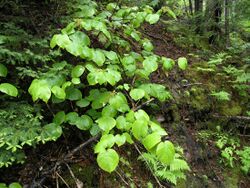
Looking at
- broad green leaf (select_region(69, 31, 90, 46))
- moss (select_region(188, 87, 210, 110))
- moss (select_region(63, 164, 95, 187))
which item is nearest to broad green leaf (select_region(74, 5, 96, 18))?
broad green leaf (select_region(69, 31, 90, 46))

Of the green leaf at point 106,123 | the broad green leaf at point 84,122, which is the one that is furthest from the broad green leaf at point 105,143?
the broad green leaf at point 84,122

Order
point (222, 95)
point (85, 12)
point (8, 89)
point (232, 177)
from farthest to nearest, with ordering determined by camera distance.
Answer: point (222, 95) → point (232, 177) → point (85, 12) → point (8, 89)

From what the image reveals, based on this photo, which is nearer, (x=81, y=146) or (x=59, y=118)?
(x=59, y=118)

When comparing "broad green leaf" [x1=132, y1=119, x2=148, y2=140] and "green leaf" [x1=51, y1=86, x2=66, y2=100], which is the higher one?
"green leaf" [x1=51, y1=86, x2=66, y2=100]

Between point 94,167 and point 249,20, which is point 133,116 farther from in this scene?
point 249,20

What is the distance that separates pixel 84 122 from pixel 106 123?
434mm

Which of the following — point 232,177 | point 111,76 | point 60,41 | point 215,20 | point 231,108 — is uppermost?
point 60,41

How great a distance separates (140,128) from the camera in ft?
8.11

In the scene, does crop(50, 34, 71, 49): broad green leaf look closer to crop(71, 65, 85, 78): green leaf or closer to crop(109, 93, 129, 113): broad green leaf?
crop(71, 65, 85, 78): green leaf

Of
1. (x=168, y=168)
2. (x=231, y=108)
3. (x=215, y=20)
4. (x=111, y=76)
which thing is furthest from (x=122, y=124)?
(x=215, y=20)

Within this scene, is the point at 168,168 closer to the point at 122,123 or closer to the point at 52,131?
the point at 122,123

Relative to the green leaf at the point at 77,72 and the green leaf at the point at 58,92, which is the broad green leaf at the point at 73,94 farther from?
the green leaf at the point at 58,92

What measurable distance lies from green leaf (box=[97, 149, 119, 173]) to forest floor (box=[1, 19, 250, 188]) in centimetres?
84

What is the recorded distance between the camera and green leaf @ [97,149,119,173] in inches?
88.5
